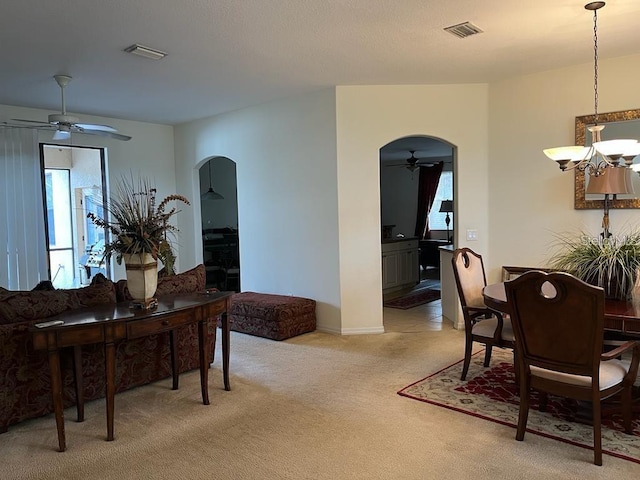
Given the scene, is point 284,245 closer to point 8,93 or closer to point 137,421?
point 137,421

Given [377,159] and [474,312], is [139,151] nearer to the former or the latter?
[377,159]

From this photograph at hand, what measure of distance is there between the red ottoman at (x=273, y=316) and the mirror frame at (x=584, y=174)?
3053mm

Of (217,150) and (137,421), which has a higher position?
(217,150)

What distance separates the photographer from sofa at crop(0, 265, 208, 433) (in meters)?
3.06

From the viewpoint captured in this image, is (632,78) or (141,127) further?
(141,127)

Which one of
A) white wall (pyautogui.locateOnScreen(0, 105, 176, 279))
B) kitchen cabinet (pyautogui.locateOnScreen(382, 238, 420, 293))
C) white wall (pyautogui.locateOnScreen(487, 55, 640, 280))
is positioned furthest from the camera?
kitchen cabinet (pyautogui.locateOnScreen(382, 238, 420, 293))

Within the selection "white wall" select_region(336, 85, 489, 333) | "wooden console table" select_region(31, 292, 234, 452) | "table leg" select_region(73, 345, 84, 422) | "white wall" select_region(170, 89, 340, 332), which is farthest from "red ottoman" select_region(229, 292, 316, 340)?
"table leg" select_region(73, 345, 84, 422)

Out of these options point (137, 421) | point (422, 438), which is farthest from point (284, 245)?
point (422, 438)

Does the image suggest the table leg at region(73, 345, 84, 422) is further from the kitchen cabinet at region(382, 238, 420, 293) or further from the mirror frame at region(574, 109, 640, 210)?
the kitchen cabinet at region(382, 238, 420, 293)

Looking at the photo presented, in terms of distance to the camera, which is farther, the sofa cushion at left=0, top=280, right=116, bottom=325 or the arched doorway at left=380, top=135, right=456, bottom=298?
the arched doorway at left=380, top=135, right=456, bottom=298

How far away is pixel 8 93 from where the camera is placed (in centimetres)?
517

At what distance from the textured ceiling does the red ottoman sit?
95.6 inches

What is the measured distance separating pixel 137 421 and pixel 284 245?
3049mm

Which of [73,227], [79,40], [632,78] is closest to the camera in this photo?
[79,40]
